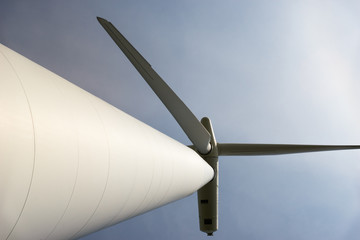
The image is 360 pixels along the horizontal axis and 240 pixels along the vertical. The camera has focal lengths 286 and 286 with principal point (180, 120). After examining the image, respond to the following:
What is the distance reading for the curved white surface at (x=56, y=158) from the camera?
2.24 metres

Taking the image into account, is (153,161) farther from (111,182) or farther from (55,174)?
(55,174)

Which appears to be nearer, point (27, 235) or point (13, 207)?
point (13, 207)

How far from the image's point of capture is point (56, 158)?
2.58 m

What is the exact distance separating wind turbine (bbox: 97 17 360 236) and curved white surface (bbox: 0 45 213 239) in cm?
597

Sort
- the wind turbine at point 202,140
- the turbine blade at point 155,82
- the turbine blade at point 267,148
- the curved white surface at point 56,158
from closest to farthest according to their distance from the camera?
the curved white surface at point 56,158 < the turbine blade at point 155,82 < the wind turbine at point 202,140 < the turbine blade at point 267,148

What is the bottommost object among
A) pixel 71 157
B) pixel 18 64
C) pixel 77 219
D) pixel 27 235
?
pixel 77 219

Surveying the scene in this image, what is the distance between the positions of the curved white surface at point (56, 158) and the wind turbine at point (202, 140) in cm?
597

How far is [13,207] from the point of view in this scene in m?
2.30

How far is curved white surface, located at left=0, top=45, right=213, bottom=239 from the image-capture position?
7.36 feet

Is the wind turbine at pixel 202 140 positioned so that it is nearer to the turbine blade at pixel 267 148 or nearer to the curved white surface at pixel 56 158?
the turbine blade at pixel 267 148

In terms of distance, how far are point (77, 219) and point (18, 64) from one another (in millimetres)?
1820

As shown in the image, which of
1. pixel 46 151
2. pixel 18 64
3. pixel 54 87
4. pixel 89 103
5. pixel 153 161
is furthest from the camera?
pixel 153 161

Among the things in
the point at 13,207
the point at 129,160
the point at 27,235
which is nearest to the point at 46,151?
the point at 13,207

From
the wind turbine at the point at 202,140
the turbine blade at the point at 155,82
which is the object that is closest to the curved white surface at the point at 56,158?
the turbine blade at the point at 155,82
